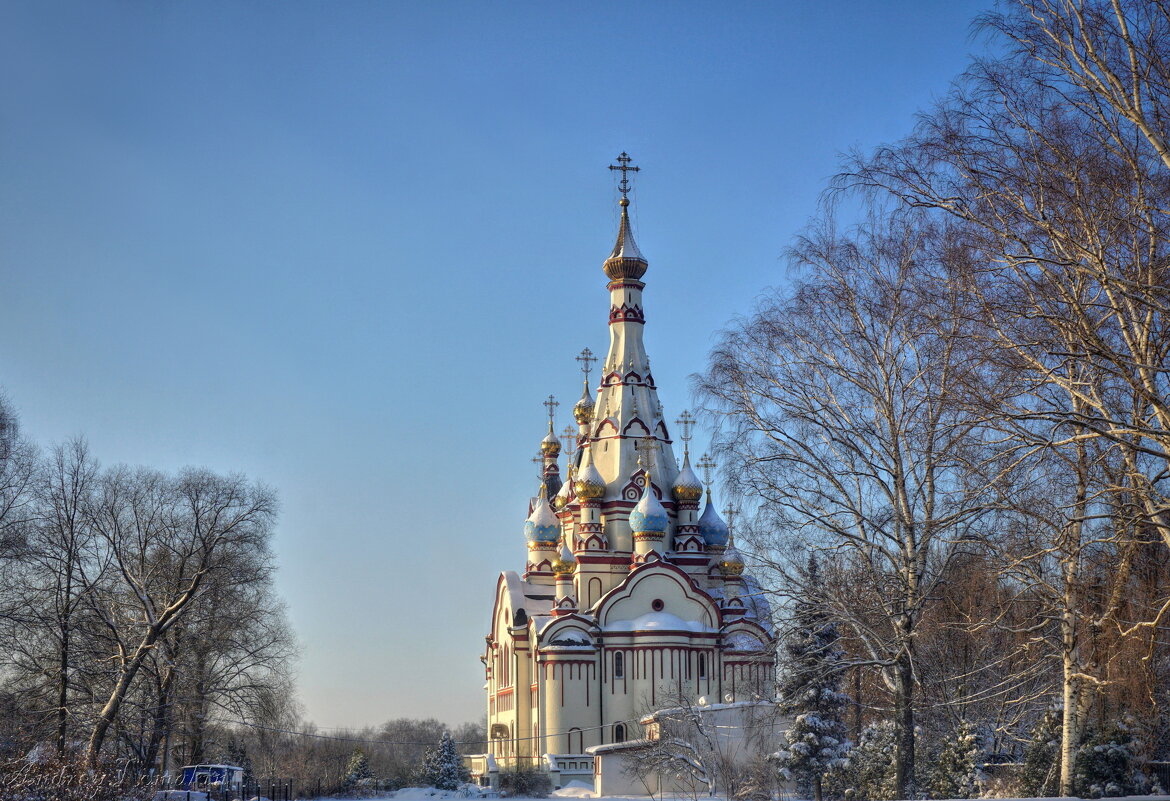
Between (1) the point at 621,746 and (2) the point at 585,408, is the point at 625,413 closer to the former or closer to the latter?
(2) the point at 585,408

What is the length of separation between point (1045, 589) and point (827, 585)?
10.9ft

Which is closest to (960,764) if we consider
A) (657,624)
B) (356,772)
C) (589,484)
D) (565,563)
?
(657,624)

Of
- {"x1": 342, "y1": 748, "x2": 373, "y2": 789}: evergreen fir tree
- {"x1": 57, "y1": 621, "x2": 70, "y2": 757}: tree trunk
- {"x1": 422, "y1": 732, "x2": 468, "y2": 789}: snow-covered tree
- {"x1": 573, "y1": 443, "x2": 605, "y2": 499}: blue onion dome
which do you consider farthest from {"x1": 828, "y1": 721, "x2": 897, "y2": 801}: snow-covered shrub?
{"x1": 573, "y1": 443, "x2": 605, "y2": 499}: blue onion dome

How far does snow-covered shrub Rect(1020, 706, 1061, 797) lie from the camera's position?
23.1m

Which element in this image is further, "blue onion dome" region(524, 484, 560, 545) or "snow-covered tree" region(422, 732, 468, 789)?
"blue onion dome" region(524, 484, 560, 545)

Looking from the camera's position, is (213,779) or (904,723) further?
(213,779)

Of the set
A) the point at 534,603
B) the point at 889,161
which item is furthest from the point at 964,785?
the point at 534,603

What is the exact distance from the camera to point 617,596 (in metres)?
46.9

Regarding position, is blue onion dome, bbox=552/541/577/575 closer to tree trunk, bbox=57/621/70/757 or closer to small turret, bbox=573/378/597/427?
small turret, bbox=573/378/597/427

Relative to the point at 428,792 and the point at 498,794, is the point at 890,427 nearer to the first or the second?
the point at 498,794

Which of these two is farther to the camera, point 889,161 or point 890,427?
point 890,427

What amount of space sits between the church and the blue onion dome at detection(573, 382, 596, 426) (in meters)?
0.09

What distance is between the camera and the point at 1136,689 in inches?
595

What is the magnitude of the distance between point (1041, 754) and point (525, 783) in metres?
19.8
